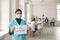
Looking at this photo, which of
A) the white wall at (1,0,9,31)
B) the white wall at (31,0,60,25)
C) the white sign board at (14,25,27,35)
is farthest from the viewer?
the white wall at (31,0,60,25)

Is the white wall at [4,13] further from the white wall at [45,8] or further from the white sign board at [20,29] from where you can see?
the white wall at [45,8]

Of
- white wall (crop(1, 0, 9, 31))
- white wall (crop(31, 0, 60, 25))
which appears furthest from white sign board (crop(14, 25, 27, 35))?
white wall (crop(31, 0, 60, 25))

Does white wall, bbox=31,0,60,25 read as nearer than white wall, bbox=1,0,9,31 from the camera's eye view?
No

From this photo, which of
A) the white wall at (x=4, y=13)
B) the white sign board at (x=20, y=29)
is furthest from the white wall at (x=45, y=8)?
the white sign board at (x=20, y=29)

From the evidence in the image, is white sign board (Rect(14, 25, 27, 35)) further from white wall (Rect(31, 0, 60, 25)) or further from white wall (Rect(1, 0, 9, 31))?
white wall (Rect(31, 0, 60, 25))

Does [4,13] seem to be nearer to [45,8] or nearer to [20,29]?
[20,29]

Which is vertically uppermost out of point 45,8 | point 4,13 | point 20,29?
point 45,8

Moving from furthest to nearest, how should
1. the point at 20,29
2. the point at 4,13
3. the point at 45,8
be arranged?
the point at 45,8 → the point at 4,13 → the point at 20,29

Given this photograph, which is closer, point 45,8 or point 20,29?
point 20,29

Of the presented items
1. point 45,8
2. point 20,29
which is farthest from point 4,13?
point 45,8

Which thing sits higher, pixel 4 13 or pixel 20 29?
pixel 4 13

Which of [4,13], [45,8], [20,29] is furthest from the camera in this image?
[45,8]

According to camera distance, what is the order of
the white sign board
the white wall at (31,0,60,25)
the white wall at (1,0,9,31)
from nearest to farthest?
A: the white sign board
the white wall at (1,0,9,31)
the white wall at (31,0,60,25)

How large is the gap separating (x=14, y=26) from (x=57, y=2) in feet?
63.3
